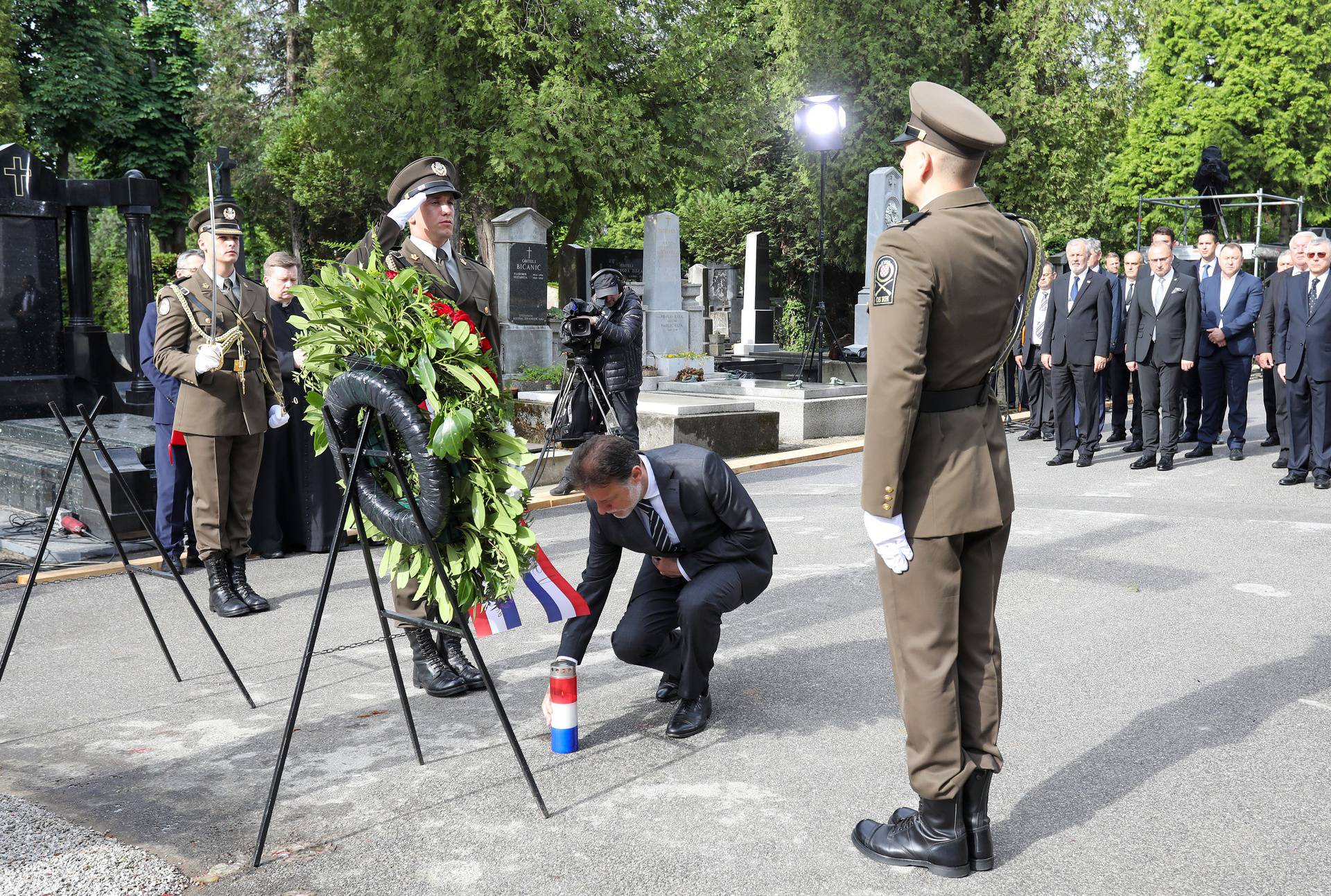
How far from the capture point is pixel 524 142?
25.0 m

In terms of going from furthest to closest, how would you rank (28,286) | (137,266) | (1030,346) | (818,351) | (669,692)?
(818,351) < (1030,346) < (137,266) < (28,286) < (669,692)

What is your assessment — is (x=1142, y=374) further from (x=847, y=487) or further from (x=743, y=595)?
(x=743, y=595)

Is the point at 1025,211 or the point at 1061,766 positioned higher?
the point at 1025,211

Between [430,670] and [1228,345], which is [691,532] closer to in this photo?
[430,670]

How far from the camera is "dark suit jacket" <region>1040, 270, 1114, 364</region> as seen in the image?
12.0 m

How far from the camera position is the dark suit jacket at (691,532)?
4570 mm

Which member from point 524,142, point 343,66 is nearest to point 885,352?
point 524,142

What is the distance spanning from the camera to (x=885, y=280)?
11.0 ft

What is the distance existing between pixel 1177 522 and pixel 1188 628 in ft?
9.77

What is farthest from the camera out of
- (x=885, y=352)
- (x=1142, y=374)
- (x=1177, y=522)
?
(x=1142, y=374)

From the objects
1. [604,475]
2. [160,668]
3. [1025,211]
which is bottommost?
[160,668]

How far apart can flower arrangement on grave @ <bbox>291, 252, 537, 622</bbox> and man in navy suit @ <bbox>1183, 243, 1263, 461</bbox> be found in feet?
33.3

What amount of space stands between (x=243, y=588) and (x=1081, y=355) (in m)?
8.64

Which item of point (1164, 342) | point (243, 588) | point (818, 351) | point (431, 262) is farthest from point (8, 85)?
point (431, 262)
